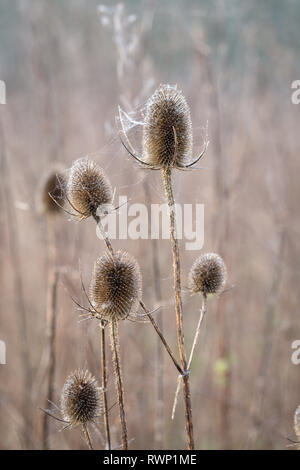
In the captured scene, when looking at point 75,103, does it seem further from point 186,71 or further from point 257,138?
point 257,138

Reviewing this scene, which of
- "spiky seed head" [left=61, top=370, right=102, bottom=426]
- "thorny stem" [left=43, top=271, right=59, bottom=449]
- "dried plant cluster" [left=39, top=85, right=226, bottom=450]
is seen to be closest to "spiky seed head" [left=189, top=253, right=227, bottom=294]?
"dried plant cluster" [left=39, top=85, right=226, bottom=450]

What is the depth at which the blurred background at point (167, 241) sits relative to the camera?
2.68 metres

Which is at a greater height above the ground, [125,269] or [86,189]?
[86,189]

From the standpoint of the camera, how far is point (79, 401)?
1.33m

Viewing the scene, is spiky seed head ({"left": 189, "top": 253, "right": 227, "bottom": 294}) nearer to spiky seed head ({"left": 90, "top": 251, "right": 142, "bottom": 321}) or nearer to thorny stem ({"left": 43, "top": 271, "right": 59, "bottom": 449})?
spiky seed head ({"left": 90, "top": 251, "right": 142, "bottom": 321})

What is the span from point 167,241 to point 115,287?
2.49 meters

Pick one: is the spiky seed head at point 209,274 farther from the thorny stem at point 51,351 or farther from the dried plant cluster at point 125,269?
the thorny stem at point 51,351

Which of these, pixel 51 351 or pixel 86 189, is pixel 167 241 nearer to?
pixel 51 351

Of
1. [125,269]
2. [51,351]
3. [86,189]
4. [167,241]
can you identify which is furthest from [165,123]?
[167,241]

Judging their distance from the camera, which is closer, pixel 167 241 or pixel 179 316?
pixel 179 316

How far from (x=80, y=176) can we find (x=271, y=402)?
9.71 ft

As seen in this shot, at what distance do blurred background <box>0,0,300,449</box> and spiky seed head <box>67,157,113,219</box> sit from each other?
85 cm

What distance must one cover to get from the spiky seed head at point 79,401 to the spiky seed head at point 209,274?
18.7 inches

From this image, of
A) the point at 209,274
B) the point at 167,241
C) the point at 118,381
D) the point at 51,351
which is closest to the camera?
the point at 118,381
